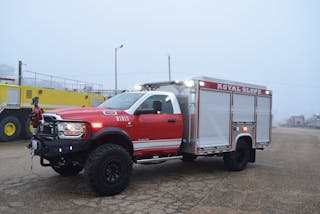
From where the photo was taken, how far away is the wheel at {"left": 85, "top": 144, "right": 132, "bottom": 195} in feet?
20.8

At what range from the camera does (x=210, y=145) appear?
884cm

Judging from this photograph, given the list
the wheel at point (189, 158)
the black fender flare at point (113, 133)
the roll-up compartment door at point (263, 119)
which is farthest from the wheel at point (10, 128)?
the roll-up compartment door at point (263, 119)

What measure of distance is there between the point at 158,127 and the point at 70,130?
2112 mm

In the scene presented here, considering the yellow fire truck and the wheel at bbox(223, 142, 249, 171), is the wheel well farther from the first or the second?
the yellow fire truck

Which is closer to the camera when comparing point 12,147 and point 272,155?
point 272,155

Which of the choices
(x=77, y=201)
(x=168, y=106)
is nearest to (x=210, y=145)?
(x=168, y=106)

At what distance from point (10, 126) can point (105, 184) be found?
445 inches

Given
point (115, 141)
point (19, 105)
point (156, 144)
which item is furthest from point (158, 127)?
point (19, 105)

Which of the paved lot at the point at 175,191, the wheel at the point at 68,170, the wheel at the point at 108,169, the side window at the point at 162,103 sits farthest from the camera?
the wheel at the point at 68,170

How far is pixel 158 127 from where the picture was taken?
7758 millimetres

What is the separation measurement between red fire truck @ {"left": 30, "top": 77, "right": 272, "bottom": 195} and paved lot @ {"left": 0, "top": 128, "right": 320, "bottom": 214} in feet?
1.51

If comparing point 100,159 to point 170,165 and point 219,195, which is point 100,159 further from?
point 170,165

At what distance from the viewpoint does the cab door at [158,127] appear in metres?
7.39

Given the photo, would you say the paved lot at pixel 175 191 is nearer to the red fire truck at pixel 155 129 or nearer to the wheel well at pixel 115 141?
the red fire truck at pixel 155 129
